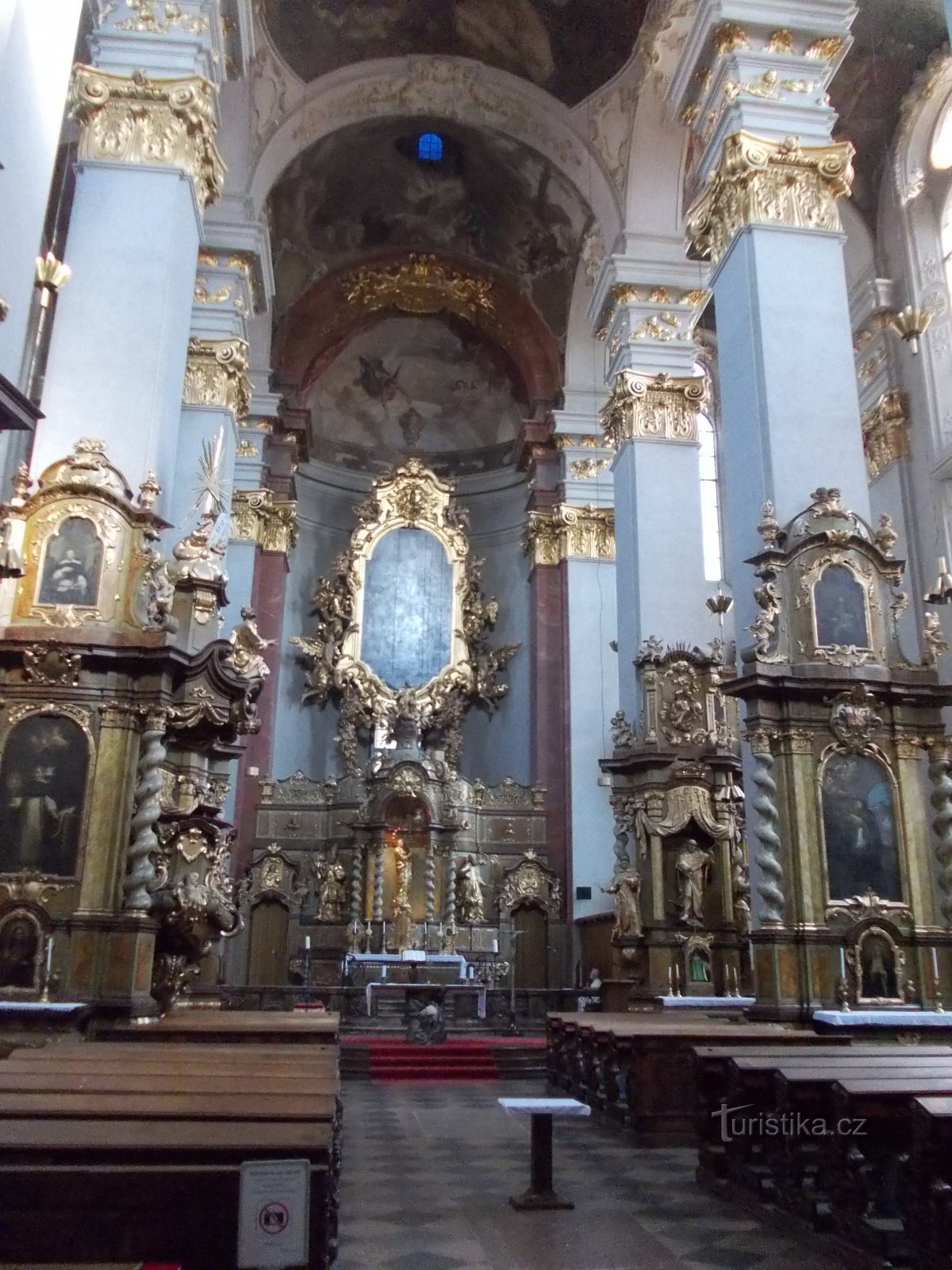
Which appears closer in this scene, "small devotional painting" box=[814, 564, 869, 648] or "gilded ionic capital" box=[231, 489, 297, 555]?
"small devotional painting" box=[814, 564, 869, 648]

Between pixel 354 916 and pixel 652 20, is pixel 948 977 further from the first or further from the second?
pixel 652 20

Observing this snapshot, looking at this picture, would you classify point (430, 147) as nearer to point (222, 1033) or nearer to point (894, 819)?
point (894, 819)

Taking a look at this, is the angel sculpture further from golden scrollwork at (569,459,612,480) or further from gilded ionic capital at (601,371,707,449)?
golden scrollwork at (569,459,612,480)

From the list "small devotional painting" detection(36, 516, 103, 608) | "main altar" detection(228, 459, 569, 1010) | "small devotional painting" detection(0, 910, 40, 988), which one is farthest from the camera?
"main altar" detection(228, 459, 569, 1010)

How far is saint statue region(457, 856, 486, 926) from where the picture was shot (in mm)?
16930

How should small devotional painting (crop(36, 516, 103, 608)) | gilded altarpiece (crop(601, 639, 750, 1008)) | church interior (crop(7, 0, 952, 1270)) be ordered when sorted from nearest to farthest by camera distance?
church interior (crop(7, 0, 952, 1270)) → small devotional painting (crop(36, 516, 103, 608)) → gilded altarpiece (crop(601, 639, 750, 1008))

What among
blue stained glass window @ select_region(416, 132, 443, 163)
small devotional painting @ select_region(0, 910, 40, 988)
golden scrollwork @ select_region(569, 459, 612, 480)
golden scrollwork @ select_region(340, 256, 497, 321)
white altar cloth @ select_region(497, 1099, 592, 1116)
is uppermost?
blue stained glass window @ select_region(416, 132, 443, 163)

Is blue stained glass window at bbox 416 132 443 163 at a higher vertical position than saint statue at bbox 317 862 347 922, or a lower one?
higher

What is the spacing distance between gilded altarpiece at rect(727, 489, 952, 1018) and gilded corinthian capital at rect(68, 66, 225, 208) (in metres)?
5.87

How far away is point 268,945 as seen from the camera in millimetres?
16844

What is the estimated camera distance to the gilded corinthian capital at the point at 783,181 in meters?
9.88

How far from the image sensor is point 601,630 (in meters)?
18.0

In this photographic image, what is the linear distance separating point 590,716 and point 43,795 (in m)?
11.2

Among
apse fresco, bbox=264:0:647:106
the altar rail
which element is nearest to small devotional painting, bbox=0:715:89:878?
the altar rail
